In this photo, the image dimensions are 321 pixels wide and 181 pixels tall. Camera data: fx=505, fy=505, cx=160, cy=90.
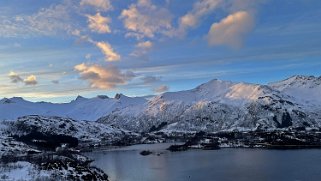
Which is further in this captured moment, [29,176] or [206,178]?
[206,178]

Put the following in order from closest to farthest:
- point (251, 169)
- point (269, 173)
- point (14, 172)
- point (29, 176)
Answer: point (29, 176) < point (14, 172) < point (269, 173) < point (251, 169)

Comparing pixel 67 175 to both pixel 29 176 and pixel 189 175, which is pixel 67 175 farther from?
pixel 189 175

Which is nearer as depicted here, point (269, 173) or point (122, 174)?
point (269, 173)

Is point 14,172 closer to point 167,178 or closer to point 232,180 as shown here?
point 167,178

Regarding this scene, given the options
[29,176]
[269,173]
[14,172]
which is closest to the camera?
[29,176]

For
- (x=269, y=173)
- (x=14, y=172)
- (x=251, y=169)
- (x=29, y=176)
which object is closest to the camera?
(x=29, y=176)

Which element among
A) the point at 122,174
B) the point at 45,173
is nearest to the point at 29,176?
the point at 45,173

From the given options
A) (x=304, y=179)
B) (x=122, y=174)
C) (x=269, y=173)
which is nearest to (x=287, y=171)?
(x=269, y=173)
